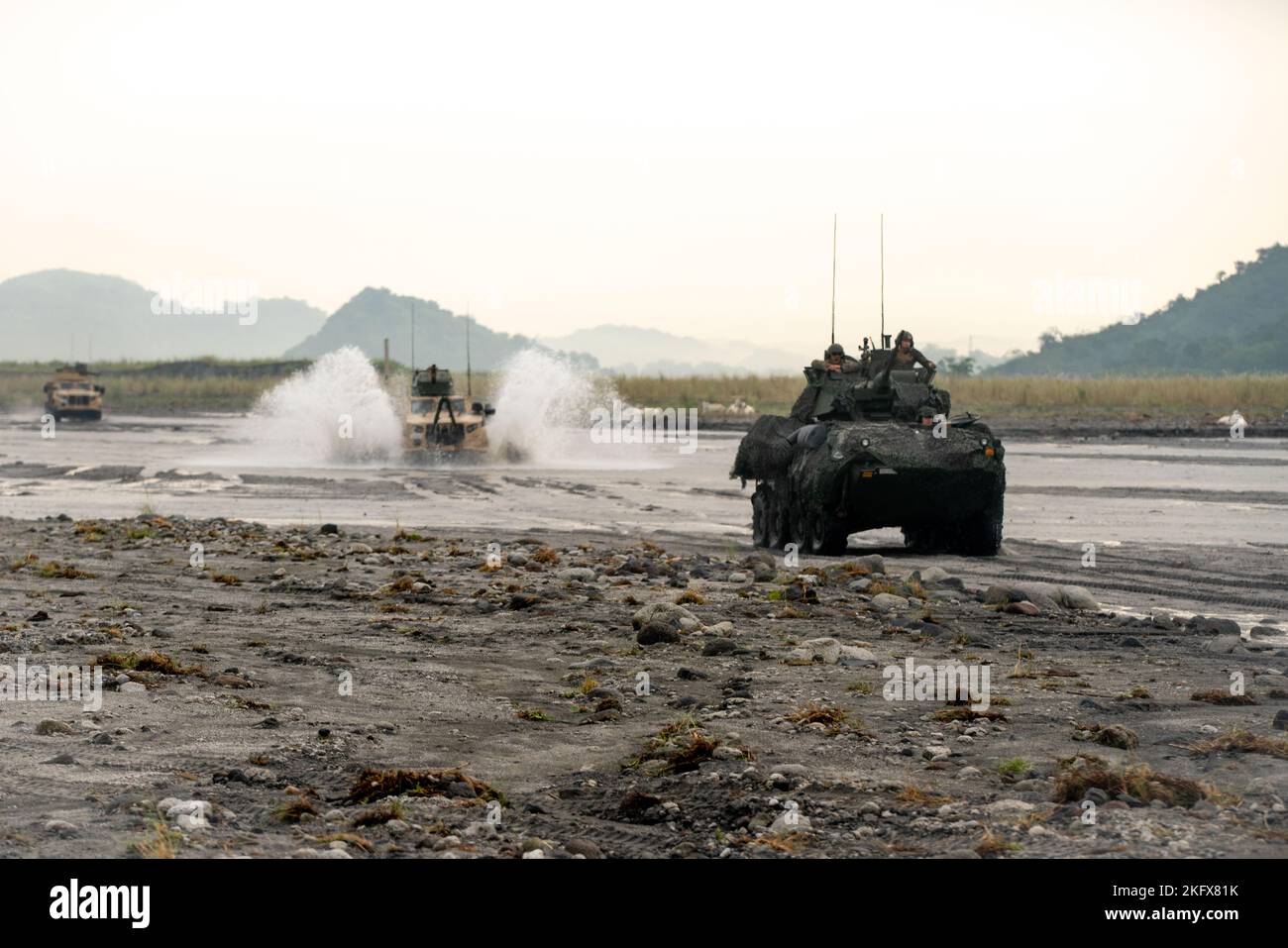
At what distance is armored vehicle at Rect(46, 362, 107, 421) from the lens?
3196 inches

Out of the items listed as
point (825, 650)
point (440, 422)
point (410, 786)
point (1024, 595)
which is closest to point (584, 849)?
point (410, 786)

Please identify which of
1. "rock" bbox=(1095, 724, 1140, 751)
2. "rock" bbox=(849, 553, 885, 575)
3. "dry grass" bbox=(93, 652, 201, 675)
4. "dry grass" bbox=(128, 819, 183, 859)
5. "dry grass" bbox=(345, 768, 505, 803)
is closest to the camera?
"dry grass" bbox=(128, 819, 183, 859)

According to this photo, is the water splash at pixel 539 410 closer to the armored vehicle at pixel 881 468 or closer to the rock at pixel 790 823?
the armored vehicle at pixel 881 468

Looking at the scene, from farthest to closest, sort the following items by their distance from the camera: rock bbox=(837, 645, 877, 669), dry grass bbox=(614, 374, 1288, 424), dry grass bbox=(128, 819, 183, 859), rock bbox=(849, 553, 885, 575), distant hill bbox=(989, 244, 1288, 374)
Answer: distant hill bbox=(989, 244, 1288, 374)
dry grass bbox=(614, 374, 1288, 424)
rock bbox=(849, 553, 885, 575)
rock bbox=(837, 645, 877, 669)
dry grass bbox=(128, 819, 183, 859)

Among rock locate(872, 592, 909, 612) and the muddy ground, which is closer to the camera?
the muddy ground

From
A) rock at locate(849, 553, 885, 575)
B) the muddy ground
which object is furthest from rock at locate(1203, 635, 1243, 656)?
rock at locate(849, 553, 885, 575)

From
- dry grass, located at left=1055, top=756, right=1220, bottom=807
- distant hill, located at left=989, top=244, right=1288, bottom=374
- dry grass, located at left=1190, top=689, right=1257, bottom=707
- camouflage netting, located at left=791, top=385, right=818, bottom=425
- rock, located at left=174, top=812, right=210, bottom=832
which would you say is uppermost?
distant hill, located at left=989, top=244, right=1288, bottom=374

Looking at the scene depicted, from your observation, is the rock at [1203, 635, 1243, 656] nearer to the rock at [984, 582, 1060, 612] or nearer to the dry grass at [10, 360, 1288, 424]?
the rock at [984, 582, 1060, 612]

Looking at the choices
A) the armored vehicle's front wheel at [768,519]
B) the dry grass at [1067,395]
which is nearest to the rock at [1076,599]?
the armored vehicle's front wheel at [768,519]

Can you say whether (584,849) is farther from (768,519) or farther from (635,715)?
(768,519)

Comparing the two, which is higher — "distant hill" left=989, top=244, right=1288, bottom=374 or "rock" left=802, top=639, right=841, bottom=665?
"distant hill" left=989, top=244, right=1288, bottom=374

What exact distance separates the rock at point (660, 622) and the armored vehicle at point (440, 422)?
29909 millimetres

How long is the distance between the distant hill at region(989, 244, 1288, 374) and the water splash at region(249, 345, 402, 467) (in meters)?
109
